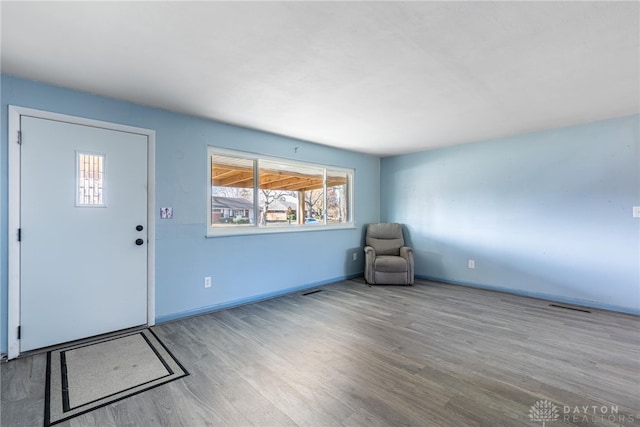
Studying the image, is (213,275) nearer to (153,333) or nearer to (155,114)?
(153,333)

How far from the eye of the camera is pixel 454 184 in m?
4.83

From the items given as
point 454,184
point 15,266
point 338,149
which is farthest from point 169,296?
point 454,184

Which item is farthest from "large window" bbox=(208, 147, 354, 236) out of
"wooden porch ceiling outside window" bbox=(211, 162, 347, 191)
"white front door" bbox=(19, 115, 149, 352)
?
"white front door" bbox=(19, 115, 149, 352)

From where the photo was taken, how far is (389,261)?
15.3 feet

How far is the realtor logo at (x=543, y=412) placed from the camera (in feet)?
5.37

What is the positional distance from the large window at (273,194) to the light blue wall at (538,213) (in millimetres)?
1532

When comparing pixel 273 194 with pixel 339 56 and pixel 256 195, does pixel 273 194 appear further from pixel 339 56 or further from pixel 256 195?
pixel 339 56

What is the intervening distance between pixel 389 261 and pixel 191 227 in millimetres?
3085

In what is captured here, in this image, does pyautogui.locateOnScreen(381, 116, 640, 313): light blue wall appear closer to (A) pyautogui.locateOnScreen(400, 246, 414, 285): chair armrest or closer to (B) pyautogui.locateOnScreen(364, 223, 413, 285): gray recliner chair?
(B) pyautogui.locateOnScreen(364, 223, 413, 285): gray recliner chair

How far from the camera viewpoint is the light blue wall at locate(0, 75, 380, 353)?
2482mm

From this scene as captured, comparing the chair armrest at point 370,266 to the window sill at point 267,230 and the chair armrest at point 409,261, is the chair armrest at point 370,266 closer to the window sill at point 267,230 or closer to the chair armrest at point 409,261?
the chair armrest at point 409,261

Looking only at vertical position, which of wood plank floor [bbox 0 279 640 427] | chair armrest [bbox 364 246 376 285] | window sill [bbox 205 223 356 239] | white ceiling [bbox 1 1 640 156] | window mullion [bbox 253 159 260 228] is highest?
white ceiling [bbox 1 1 640 156]

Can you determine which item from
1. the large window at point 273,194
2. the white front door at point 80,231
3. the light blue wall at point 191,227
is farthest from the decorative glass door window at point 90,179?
the large window at point 273,194

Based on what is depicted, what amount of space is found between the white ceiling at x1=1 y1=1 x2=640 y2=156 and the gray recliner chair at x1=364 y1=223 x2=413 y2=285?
2.41 metres
